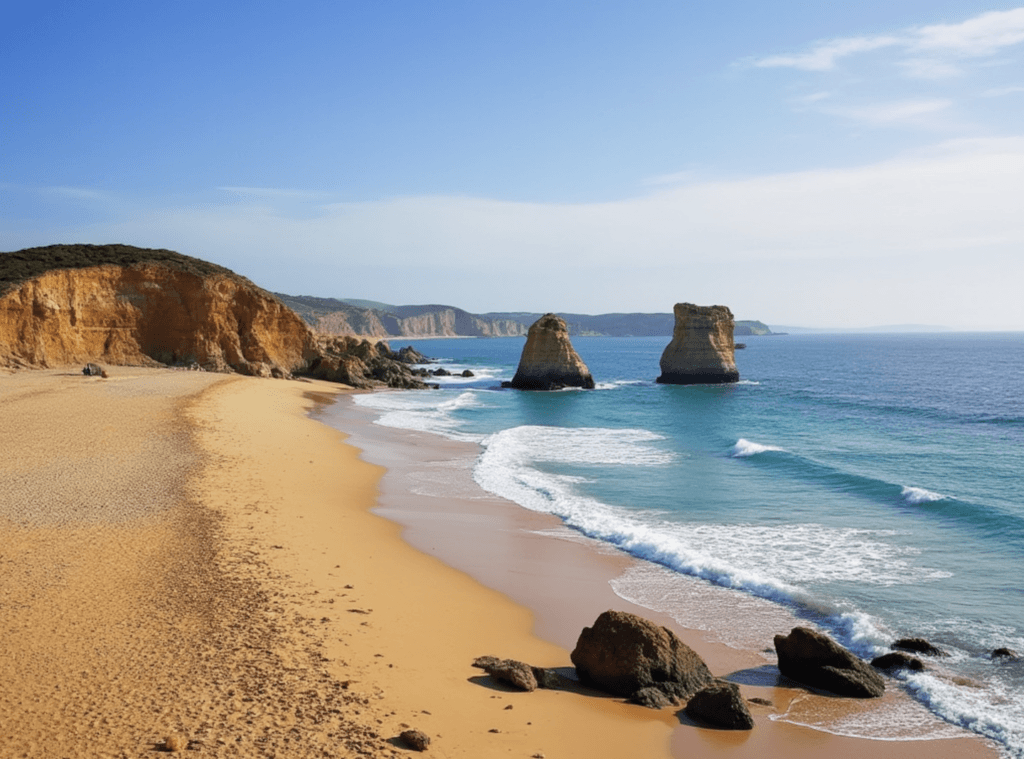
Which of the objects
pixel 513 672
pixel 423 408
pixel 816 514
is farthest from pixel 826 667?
pixel 423 408

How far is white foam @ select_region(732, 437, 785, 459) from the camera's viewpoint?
26555 millimetres

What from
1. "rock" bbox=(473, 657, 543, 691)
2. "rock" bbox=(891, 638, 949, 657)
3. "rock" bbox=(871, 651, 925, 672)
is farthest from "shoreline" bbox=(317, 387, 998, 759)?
"rock" bbox=(473, 657, 543, 691)

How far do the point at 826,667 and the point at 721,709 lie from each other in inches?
77.3

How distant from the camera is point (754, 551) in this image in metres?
14.8

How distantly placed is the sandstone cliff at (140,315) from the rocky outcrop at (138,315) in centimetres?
6

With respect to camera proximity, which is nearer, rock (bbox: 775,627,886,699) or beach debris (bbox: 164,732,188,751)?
beach debris (bbox: 164,732,188,751)

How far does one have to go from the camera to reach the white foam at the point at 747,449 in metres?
26.6

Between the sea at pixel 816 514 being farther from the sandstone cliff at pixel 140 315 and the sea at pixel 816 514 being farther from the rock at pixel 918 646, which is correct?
the sandstone cliff at pixel 140 315

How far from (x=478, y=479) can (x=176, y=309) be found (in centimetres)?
3534

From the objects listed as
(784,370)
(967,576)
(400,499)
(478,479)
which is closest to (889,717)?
(967,576)

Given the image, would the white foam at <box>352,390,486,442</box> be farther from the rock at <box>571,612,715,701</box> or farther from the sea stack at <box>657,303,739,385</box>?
the rock at <box>571,612,715,701</box>

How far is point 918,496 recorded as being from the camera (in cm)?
1908

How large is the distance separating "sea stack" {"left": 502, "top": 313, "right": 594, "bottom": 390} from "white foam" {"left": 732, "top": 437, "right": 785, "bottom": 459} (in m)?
26.6

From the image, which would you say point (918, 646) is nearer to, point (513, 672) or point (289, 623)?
point (513, 672)
